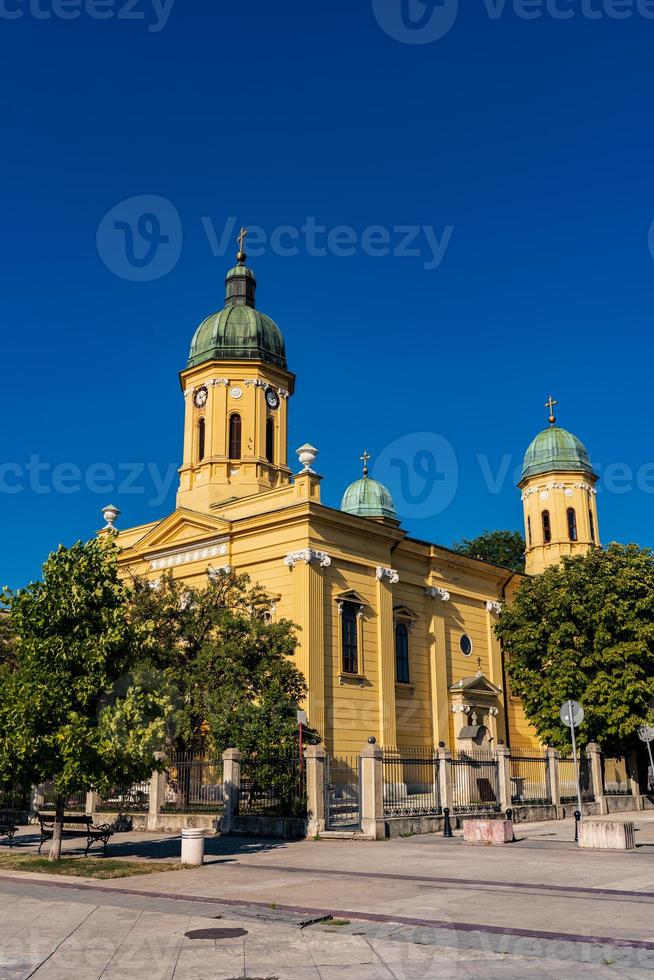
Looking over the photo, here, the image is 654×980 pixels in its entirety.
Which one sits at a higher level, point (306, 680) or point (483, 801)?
point (306, 680)

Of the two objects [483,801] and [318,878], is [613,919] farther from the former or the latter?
[483,801]

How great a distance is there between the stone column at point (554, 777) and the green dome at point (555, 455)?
21228 mm

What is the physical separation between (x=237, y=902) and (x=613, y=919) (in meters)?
4.99

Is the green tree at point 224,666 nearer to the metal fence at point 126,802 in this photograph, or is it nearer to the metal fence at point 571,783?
the metal fence at point 126,802

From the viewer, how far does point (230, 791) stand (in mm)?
23391

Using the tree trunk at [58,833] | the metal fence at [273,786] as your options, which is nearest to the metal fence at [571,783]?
the metal fence at [273,786]

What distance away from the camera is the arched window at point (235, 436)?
3794cm

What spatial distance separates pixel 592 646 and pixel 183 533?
1659 centimetres

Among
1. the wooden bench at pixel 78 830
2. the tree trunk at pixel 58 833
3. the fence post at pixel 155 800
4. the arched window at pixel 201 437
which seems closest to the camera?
the tree trunk at pixel 58 833

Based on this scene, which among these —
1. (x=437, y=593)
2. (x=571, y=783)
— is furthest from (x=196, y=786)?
(x=437, y=593)

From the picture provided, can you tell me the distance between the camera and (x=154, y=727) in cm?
1777

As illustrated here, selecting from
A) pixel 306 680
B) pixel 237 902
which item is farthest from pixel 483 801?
pixel 237 902

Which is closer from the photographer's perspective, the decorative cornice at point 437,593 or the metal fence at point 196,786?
the metal fence at point 196,786

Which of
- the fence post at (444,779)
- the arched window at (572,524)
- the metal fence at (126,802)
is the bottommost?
the metal fence at (126,802)
